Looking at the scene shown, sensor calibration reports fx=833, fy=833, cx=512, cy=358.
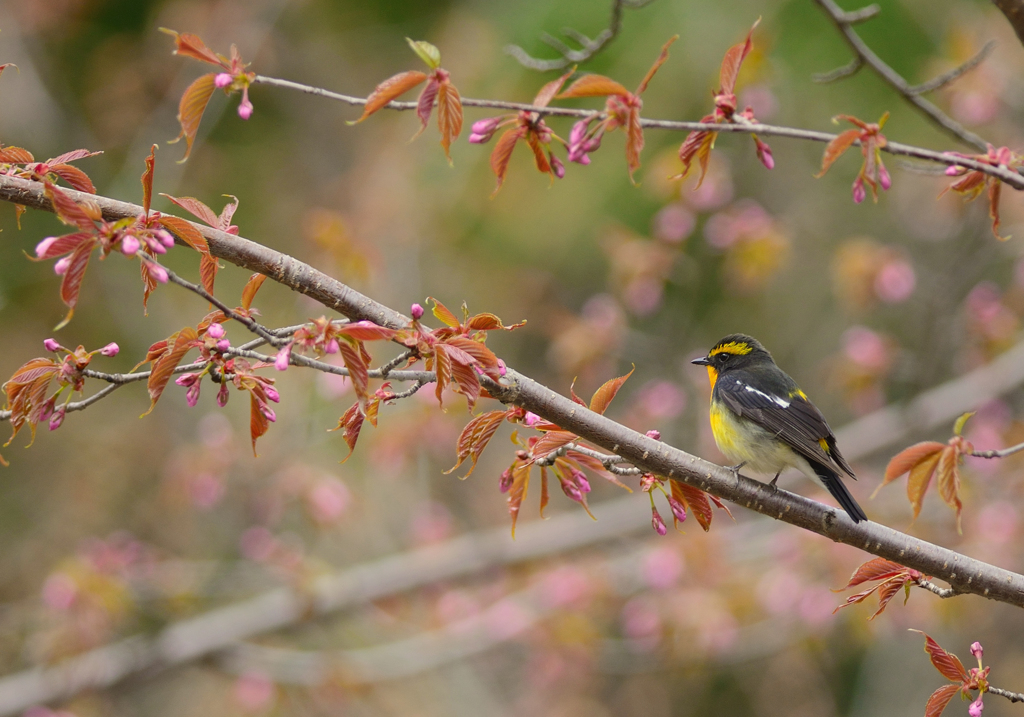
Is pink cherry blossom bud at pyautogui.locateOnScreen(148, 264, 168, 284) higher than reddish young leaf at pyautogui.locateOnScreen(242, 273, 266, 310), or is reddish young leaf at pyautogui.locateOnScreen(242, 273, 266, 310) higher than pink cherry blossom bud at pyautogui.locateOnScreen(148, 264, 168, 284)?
pink cherry blossom bud at pyautogui.locateOnScreen(148, 264, 168, 284)

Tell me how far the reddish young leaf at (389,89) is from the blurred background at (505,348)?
8.83ft

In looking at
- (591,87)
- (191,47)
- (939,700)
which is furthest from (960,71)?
(191,47)

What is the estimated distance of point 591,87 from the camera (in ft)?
7.33

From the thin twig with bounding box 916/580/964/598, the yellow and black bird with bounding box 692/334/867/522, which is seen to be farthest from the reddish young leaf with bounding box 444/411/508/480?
the yellow and black bird with bounding box 692/334/867/522

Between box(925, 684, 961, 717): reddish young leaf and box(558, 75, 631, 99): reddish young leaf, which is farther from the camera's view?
box(925, 684, 961, 717): reddish young leaf

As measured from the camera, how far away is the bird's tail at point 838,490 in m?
2.69

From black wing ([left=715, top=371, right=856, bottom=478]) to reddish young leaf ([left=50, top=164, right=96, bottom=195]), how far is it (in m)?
2.81

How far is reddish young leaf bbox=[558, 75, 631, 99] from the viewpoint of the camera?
2.21 m

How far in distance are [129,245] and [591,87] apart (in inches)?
48.6

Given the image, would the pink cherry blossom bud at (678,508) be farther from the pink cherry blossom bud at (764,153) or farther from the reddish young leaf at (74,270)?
the reddish young leaf at (74,270)

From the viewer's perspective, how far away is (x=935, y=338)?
5.15 metres

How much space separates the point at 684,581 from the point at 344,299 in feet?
15.4

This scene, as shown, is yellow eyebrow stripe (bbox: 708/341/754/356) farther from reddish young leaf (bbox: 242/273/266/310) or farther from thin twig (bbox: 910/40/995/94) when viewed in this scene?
reddish young leaf (bbox: 242/273/266/310)

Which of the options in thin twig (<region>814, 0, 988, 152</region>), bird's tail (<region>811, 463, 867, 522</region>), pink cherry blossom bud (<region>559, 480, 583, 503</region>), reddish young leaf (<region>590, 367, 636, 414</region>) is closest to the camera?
reddish young leaf (<region>590, 367, 636, 414</region>)
